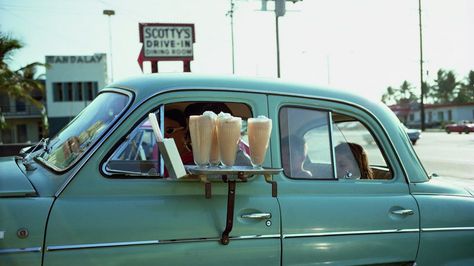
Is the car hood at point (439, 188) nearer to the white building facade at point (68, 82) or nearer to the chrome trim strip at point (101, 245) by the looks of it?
the chrome trim strip at point (101, 245)

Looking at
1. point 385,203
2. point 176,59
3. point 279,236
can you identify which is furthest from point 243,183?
point 176,59

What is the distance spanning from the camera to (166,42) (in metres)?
9.56

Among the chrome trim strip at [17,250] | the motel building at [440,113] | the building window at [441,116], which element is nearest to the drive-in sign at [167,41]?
the chrome trim strip at [17,250]

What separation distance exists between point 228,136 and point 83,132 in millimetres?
920

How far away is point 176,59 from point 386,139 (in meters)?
7.27

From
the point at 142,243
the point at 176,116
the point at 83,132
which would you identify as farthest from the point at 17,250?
the point at 176,116

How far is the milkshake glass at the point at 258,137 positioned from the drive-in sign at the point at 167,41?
24.2 ft

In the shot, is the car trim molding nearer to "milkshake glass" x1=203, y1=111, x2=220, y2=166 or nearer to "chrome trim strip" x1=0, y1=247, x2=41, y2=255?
"chrome trim strip" x1=0, y1=247, x2=41, y2=255

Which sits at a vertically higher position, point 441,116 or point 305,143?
point 305,143

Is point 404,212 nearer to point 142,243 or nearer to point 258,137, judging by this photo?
point 258,137

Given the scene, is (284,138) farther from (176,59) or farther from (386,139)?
(176,59)

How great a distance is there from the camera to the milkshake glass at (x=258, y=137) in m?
2.24

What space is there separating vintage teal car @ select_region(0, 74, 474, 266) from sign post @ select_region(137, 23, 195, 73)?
21.5ft

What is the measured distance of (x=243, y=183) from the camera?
2.43 meters
